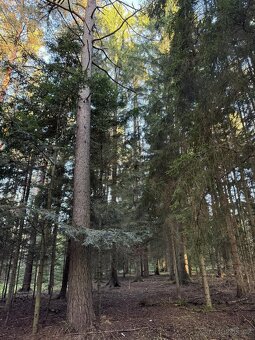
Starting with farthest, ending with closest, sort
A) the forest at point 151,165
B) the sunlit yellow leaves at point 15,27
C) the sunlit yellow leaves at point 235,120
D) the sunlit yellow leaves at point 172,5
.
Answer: the sunlit yellow leaves at point 15,27
the sunlit yellow leaves at point 172,5
the sunlit yellow leaves at point 235,120
the forest at point 151,165

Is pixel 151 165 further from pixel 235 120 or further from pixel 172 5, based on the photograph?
pixel 172 5

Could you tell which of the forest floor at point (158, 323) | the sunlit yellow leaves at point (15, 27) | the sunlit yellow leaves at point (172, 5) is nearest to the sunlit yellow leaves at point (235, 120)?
the sunlit yellow leaves at point (172, 5)

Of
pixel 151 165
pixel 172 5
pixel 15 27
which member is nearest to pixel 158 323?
pixel 151 165

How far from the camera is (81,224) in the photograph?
5414mm

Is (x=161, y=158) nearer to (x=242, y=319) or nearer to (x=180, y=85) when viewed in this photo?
(x=180, y=85)

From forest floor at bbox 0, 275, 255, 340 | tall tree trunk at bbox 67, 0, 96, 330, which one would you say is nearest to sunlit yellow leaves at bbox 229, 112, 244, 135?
tall tree trunk at bbox 67, 0, 96, 330

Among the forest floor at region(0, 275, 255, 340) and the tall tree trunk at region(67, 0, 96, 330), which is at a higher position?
the tall tree trunk at region(67, 0, 96, 330)

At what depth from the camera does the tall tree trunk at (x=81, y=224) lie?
4871 mm

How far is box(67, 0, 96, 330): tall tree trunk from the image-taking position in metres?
4.87

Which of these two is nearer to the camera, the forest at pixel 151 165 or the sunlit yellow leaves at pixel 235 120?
the forest at pixel 151 165

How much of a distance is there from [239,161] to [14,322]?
20.5ft

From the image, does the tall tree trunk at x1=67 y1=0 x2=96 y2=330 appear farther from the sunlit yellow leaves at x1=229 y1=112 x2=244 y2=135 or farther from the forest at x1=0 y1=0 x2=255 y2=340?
the sunlit yellow leaves at x1=229 y1=112 x2=244 y2=135

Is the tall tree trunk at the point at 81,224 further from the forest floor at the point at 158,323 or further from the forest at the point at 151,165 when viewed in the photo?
the forest floor at the point at 158,323

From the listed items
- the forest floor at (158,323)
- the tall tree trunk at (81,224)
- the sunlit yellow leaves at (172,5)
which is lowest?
the forest floor at (158,323)
